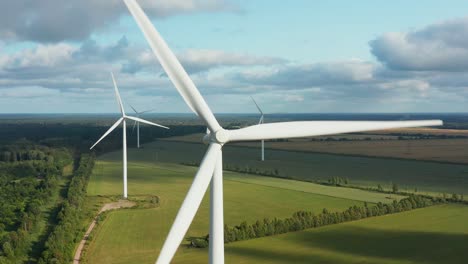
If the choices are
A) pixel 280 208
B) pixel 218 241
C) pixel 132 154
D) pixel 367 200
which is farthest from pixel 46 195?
pixel 132 154

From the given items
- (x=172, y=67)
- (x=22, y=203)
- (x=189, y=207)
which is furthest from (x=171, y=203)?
(x=189, y=207)

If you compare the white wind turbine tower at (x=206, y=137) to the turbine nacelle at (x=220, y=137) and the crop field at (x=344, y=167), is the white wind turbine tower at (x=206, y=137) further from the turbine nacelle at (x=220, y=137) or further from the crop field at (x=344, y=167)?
the crop field at (x=344, y=167)

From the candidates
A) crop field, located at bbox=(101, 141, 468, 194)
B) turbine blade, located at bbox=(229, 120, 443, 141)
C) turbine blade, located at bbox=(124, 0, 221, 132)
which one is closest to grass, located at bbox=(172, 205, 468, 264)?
turbine blade, located at bbox=(229, 120, 443, 141)

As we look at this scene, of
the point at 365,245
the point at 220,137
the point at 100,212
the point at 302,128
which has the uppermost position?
the point at 302,128

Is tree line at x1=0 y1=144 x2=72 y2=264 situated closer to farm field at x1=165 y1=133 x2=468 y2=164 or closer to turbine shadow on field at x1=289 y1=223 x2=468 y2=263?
turbine shadow on field at x1=289 y1=223 x2=468 y2=263

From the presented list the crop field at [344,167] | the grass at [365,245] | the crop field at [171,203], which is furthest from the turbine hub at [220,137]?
the crop field at [344,167]

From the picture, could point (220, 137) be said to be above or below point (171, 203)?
above

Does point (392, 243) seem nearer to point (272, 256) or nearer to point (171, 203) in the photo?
point (272, 256)
